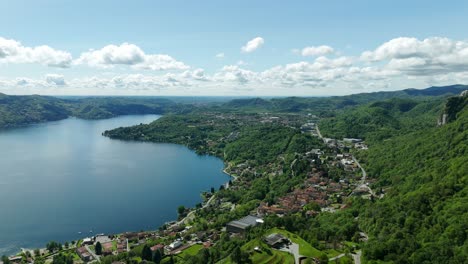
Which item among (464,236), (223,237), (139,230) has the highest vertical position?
(464,236)

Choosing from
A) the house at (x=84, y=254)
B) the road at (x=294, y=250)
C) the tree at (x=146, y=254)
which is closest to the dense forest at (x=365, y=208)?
the road at (x=294, y=250)

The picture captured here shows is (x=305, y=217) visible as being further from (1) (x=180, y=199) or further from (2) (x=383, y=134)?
(2) (x=383, y=134)

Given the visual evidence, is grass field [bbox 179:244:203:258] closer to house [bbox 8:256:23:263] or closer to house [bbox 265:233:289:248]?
house [bbox 265:233:289:248]

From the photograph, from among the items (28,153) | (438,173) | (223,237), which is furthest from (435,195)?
(28,153)

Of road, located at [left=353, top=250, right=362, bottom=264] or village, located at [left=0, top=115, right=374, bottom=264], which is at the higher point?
road, located at [left=353, top=250, right=362, bottom=264]

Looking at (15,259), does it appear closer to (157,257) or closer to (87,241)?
(87,241)

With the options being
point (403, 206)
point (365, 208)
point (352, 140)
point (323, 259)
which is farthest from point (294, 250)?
point (352, 140)

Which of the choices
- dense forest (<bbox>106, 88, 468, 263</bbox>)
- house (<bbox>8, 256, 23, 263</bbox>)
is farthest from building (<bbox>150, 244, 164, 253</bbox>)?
house (<bbox>8, 256, 23, 263</bbox>)
